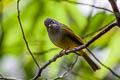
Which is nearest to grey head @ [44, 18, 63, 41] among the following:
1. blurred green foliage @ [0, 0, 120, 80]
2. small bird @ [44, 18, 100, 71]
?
small bird @ [44, 18, 100, 71]

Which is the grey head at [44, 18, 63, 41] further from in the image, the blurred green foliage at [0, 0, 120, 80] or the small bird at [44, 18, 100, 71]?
the blurred green foliage at [0, 0, 120, 80]

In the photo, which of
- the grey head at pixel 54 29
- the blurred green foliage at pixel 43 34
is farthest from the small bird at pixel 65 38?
the blurred green foliage at pixel 43 34

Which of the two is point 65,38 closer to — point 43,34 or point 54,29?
point 54,29

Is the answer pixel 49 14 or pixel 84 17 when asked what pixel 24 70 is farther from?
pixel 84 17

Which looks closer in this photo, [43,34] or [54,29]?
[54,29]

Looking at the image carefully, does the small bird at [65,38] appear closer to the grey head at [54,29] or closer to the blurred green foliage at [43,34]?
the grey head at [54,29]

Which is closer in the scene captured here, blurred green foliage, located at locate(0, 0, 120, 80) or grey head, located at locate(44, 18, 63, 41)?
grey head, located at locate(44, 18, 63, 41)

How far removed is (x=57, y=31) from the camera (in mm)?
3949

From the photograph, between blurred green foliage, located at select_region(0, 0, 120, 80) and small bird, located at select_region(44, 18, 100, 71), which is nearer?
small bird, located at select_region(44, 18, 100, 71)

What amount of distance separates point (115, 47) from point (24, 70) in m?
1.53

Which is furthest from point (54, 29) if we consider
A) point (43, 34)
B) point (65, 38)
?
point (43, 34)

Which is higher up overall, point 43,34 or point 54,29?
point 54,29

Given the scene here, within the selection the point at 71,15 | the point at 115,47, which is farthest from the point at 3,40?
the point at 115,47

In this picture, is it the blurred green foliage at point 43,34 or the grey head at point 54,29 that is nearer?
the grey head at point 54,29
